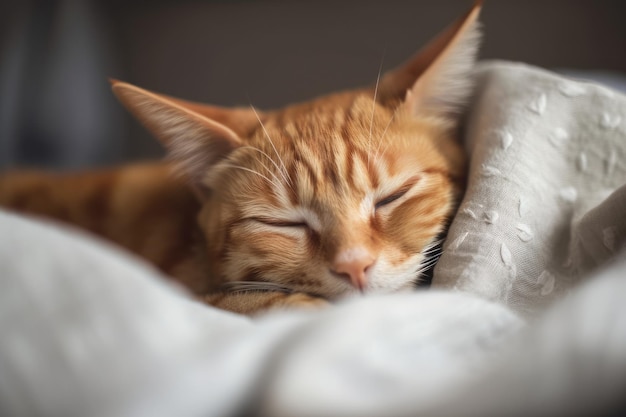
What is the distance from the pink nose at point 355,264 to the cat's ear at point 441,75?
0.41 meters

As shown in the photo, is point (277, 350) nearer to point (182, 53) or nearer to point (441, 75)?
point (441, 75)

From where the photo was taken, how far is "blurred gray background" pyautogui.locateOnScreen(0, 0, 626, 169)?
7.35ft

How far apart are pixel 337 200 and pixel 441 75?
396 mm

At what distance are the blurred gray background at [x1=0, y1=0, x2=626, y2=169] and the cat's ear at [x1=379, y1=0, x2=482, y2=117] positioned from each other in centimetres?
97

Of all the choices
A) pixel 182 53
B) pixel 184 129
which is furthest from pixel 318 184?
pixel 182 53

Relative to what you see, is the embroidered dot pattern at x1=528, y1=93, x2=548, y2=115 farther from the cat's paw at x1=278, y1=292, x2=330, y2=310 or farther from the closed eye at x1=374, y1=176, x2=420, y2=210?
the cat's paw at x1=278, y1=292, x2=330, y2=310

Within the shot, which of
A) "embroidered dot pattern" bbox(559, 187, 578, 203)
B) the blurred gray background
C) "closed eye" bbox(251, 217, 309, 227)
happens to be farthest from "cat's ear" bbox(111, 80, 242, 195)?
the blurred gray background

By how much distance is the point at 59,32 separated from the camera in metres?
2.48

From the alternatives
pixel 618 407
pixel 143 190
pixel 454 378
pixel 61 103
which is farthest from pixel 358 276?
pixel 61 103

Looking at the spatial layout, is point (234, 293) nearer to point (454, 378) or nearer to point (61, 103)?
point (454, 378)

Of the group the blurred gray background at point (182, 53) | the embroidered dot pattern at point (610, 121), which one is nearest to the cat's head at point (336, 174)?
the embroidered dot pattern at point (610, 121)

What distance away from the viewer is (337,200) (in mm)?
1082

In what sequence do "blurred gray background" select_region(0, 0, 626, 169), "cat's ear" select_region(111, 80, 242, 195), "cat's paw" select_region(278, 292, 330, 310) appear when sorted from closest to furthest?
"cat's paw" select_region(278, 292, 330, 310) < "cat's ear" select_region(111, 80, 242, 195) < "blurred gray background" select_region(0, 0, 626, 169)

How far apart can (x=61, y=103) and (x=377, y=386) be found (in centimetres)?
235
